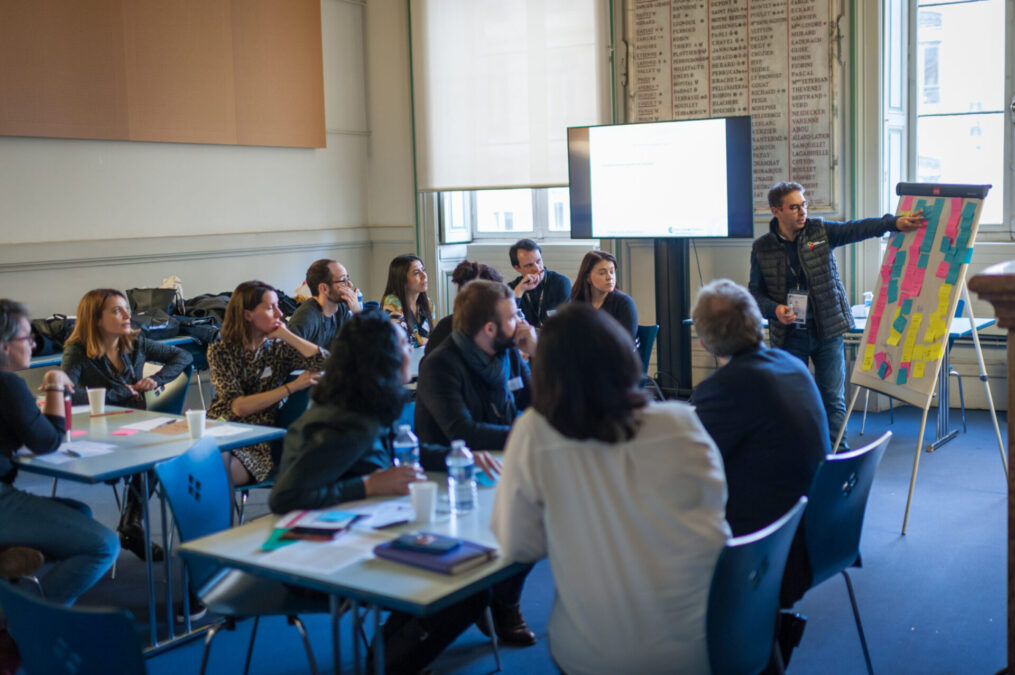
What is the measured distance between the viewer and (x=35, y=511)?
311 cm

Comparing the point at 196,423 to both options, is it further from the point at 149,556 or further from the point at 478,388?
the point at 478,388

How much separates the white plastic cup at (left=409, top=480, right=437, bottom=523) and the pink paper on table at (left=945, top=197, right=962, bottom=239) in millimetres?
3093

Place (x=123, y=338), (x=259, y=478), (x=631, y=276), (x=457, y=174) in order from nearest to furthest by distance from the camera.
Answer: (x=259, y=478) < (x=123, y=338) < (x=631, y=276) < (x=457, y=174)

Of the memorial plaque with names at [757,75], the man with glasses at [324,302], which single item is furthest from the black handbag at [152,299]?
the memorial plaque with names at [757,75]

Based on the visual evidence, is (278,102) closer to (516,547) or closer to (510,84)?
(510,84)

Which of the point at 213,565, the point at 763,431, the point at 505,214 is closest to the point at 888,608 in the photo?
the point at 763,431

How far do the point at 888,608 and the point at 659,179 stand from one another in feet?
12.0

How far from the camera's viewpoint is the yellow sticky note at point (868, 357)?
471cm

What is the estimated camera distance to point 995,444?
5715 mm

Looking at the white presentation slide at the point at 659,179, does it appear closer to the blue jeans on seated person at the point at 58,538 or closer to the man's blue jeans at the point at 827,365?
the man's blue jeans at the point at 827,365

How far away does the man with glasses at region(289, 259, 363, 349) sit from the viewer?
507cm

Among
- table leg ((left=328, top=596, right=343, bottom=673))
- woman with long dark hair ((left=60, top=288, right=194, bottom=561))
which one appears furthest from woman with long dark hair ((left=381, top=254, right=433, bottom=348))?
table leg ((left=328, top=596, right=343, bottom=673))

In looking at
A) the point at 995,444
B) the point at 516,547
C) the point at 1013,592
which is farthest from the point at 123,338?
the point at 995,444

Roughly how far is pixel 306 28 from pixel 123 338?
12.1ft
